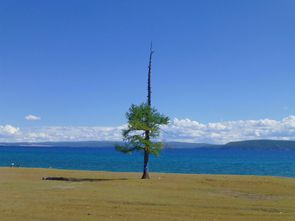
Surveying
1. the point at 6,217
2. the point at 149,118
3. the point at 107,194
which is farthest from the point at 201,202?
the point at 149,118

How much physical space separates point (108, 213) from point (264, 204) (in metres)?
8.71

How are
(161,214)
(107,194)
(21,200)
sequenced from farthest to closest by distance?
(107,194) → (21,200) → (161,214)

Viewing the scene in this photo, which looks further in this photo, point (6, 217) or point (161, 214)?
point (161, 214)

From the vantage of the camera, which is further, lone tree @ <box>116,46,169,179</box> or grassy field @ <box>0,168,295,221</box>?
lone tree @ <box>116,46,169,179</box>

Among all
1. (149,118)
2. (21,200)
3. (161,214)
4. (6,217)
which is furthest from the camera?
(149,118)

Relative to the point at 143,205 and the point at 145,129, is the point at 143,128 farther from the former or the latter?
Answer: the point at 143,205

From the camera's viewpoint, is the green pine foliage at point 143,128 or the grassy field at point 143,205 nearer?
the grassy field at point 143,205

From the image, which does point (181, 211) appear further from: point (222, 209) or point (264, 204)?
point (264, 204)

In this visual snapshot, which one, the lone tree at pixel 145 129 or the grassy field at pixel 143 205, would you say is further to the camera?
the lone tree at pixel 145 129

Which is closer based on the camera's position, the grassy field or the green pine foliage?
the grassy field

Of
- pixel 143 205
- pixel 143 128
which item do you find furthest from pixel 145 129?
pixel 143 205

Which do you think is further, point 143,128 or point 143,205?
point 143,128

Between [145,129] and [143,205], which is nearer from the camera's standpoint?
[143,205]

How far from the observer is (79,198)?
2444cm
